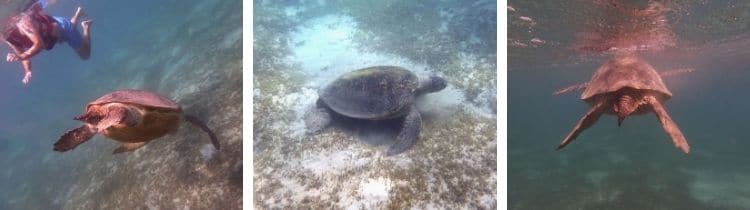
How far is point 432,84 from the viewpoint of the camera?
12.7 feet

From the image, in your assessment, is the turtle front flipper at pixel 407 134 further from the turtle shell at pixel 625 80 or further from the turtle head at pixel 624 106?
the turtle head at pixel 624 106

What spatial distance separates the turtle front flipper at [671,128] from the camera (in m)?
2.50

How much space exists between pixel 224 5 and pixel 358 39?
1.57 metres

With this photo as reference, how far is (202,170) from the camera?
342 cm

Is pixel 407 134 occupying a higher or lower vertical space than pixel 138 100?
lower

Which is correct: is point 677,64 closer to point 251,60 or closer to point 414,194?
point 414,194

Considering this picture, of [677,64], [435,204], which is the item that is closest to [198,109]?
[435,204]

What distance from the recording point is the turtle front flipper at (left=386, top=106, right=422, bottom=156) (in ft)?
11.6

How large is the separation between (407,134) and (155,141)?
101 inches

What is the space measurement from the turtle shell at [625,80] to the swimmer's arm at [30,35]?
4.83m

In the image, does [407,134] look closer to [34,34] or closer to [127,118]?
[127,118]

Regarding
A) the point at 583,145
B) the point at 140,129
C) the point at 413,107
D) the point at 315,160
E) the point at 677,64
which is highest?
the point at 140,129

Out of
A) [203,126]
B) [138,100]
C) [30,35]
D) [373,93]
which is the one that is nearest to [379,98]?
[373,93]

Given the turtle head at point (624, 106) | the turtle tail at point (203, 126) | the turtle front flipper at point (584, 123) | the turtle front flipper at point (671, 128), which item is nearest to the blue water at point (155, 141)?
the turtle tail at point (203, 126)
